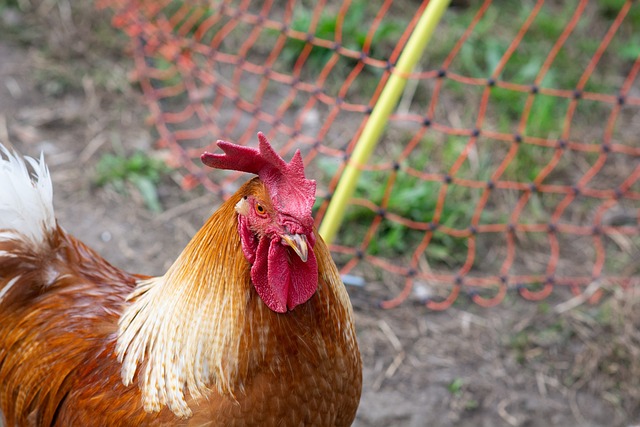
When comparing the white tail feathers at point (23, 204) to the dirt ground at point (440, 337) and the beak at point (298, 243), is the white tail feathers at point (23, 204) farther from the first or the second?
the dirt ground at point (440, 337)

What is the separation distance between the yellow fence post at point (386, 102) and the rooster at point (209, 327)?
1.23 metres

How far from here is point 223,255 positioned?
2.11 metres

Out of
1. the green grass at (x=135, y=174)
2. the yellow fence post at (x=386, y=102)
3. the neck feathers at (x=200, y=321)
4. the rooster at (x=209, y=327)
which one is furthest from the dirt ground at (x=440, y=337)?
the neck feathers at (x=200, y=321)

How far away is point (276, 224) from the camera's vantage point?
1.98m

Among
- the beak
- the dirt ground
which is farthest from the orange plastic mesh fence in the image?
the beak

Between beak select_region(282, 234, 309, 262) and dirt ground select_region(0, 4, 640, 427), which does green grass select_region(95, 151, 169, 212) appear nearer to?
dirt ground select_region(0, 4, 640, 427)

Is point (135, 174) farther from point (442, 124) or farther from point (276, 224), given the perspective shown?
point (276, 224)

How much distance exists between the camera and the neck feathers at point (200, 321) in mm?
2105

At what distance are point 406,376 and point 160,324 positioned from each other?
1687mm

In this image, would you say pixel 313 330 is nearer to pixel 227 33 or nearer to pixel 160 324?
pixel 160 324

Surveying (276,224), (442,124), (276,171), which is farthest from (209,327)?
(442,124)

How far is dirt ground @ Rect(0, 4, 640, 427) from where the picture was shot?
342 cm

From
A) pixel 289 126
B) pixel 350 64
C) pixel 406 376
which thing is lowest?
pixel 406 376

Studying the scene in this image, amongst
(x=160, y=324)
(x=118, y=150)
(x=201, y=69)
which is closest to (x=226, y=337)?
(x=160, y=324)
